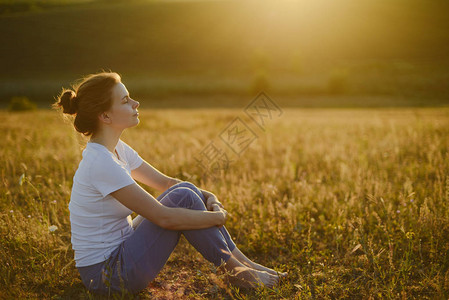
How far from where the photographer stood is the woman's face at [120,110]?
233 centimetres

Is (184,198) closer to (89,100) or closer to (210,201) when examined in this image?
(210,201)

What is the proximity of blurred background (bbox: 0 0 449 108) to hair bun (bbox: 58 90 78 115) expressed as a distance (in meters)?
42.8

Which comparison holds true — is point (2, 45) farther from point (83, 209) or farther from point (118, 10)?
point (83, 209)

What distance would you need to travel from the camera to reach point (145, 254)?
2207mm

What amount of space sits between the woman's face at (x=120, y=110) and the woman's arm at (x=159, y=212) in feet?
1.69

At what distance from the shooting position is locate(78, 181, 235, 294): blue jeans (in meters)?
2.21

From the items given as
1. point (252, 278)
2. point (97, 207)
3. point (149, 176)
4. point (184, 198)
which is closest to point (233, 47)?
point (149, 176)

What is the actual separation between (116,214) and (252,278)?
1.16 m

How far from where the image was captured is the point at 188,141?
8078 millimetres

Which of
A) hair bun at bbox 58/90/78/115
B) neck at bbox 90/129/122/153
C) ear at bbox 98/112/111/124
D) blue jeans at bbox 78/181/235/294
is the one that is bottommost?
blue jeans at bbox 78/181/235/294

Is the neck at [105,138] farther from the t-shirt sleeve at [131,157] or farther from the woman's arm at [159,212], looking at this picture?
the woman's arm at [159,212]

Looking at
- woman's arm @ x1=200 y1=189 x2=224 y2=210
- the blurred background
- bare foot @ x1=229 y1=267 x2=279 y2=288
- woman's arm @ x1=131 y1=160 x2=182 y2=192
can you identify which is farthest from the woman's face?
the blurred background

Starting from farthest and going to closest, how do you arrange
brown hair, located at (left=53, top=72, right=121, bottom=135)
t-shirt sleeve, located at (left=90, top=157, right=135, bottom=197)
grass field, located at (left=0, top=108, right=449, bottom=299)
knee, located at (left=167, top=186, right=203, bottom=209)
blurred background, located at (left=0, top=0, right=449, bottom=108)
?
blurred background, located at (left=0, top=0, right=449, bottom=108), grass field, located at (left=0, top=108, right=449, bottom=299), knee, located at (left=167, top=186, right=203, bottom=209), brown hair, located at (left=53, top=72, right=121, bottom=135), t-shirt sleeve, located at (left=90, top=157, right=135, bottom=197)

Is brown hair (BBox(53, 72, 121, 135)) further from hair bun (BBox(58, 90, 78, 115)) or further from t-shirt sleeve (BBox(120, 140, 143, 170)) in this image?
t-shirt sleeve (BBox(120, 140, 143, 170))
